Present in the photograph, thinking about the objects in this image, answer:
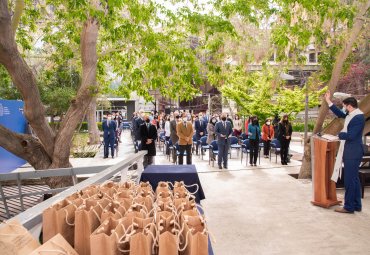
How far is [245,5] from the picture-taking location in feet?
22.0

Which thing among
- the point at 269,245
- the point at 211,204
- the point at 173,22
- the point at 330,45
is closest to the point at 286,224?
the point at 269,245

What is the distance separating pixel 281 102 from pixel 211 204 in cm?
1347

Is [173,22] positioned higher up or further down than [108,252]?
higher up

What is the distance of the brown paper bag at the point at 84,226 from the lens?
7.09ft

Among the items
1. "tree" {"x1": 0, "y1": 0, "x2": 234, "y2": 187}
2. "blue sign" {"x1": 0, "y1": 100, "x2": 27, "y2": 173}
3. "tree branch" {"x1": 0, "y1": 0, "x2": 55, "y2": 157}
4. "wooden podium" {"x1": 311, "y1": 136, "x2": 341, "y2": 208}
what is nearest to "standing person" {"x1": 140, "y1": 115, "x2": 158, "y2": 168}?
"tree" {"x1": 0, "y1": 0, "x2": 234, "y2": 187}

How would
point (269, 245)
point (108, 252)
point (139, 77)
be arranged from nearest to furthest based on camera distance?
point (108, 252) → point (269, 245) → point (139, 77)

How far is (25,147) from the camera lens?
671 centimetres

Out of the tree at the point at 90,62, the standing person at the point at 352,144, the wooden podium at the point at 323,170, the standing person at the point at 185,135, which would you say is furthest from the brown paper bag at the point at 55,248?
the standing person at the point at 185,135

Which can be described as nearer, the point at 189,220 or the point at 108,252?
the point at 108,252

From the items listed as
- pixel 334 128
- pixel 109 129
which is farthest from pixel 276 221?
pixel 109 129

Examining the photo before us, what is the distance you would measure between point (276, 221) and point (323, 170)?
141 centimetres

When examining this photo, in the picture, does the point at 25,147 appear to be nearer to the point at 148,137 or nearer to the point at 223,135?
the point at 148,137

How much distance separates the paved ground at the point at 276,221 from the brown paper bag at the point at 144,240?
3318 millimetres

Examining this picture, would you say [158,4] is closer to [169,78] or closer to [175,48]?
[175,48]
